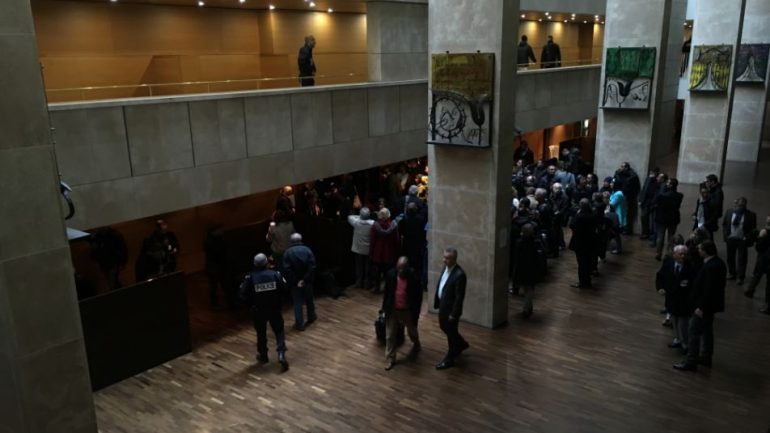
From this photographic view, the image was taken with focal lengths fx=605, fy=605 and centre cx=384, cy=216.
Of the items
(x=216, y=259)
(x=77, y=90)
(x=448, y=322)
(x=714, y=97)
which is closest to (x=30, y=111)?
(x=77, y=90)

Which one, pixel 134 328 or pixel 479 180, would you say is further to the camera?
pixel 479 180

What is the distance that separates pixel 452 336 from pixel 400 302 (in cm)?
86

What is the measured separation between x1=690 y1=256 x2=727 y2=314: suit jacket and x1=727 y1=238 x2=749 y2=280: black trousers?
3800 mm

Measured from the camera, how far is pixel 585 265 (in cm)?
1099

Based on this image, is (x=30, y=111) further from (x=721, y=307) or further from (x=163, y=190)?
(x=721, y=307)

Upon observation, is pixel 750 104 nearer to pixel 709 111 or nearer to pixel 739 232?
pixel 709 111

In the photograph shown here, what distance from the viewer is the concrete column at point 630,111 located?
1383 cm

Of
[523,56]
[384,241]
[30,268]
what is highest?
[523,56]

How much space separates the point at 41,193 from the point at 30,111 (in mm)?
646

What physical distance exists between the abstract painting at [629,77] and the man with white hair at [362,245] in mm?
7362

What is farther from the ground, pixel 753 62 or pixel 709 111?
pixel 753 62

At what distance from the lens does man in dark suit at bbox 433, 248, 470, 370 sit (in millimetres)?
8016

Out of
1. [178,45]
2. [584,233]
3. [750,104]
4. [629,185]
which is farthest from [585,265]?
[750,104]

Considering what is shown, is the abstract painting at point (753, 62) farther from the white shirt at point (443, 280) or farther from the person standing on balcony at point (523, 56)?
the white shirt at point (443, 280)
